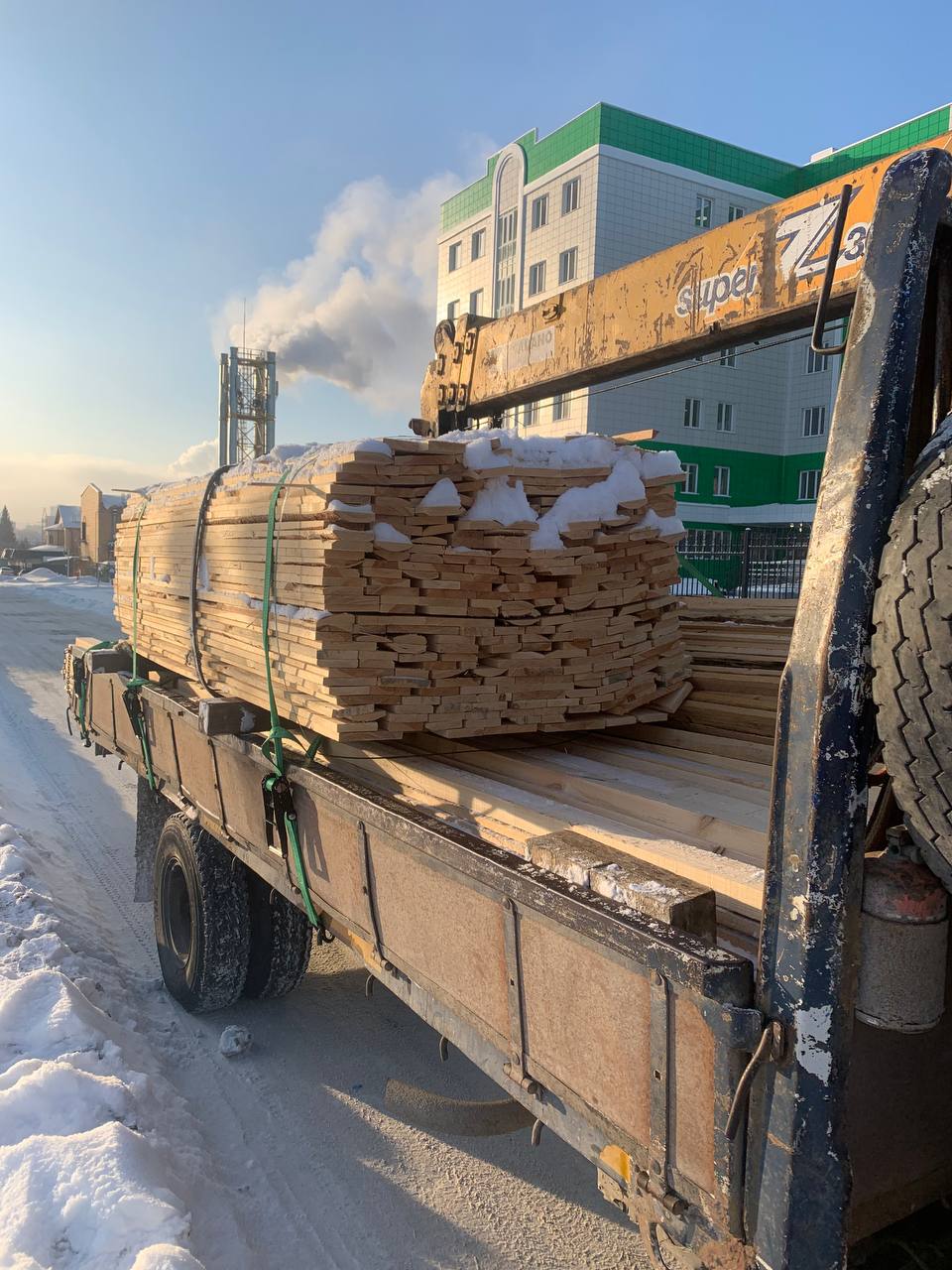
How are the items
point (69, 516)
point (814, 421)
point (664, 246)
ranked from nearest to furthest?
point (664, 246) → point (814, 421) → point (69, 516)

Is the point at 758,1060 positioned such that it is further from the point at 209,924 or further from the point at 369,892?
the point at 209,924

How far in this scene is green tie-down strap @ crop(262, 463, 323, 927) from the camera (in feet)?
10.7

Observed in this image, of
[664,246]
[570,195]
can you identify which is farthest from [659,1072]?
[664,246]

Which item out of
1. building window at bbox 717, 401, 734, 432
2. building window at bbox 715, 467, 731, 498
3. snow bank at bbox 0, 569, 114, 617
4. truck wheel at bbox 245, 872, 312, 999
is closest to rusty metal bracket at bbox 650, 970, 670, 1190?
truck wheel at bbox 245, 872, 312, 999

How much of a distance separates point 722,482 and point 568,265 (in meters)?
8.79

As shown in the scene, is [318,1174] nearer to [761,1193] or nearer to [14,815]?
[761,1193]

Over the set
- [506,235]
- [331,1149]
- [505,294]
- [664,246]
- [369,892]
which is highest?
[506,235]

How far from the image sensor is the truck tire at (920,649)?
134 centimetres

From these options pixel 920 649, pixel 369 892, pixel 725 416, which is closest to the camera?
pixel 920 649

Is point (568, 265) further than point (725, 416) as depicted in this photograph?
No

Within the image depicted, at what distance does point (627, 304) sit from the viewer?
414 cm

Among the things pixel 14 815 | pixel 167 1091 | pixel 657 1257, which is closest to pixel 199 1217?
pixel 167 1091

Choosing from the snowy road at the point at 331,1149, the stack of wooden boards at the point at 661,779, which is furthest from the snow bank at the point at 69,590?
the stack of wooden boards at the point at 661,779

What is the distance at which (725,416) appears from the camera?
3098 cm
